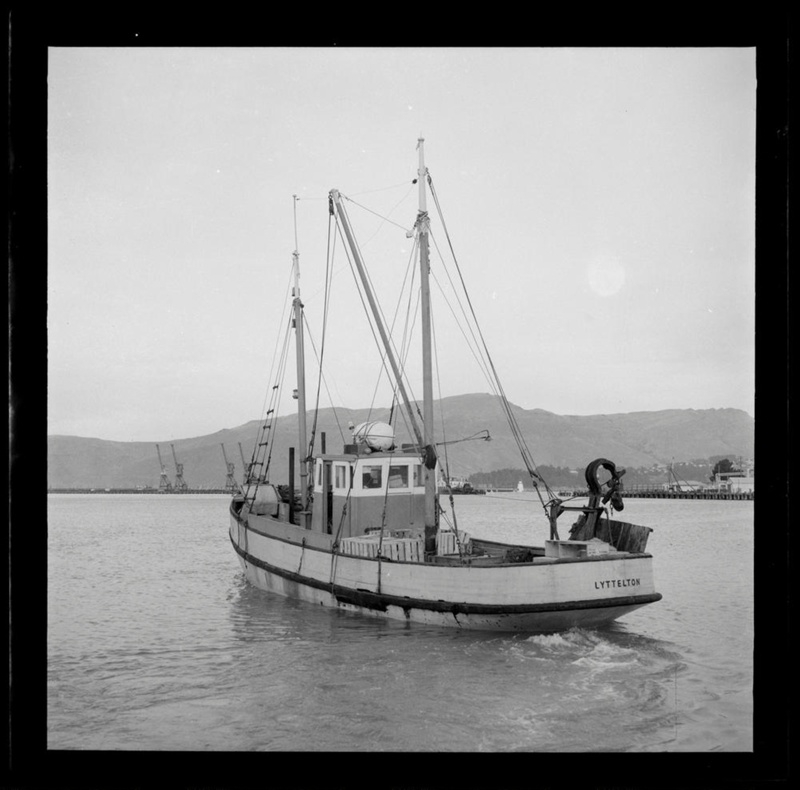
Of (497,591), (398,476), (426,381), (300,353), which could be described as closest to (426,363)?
(426,381)

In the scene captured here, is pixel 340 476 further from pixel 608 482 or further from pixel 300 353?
pixel 608 482

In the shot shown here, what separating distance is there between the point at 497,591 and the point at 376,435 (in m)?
5.47

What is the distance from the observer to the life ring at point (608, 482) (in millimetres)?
11852

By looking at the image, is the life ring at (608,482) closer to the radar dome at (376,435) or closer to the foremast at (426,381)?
the foremast at (426,381)

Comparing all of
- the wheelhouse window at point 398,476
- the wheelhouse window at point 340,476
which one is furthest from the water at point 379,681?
the wheelhouse window at point 398,476

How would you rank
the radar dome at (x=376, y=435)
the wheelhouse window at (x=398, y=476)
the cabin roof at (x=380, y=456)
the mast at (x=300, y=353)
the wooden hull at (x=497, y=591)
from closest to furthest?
1. the wooden hull at (x=497, y=591)
2. the cabin roof at (x=380, y=456)
3. the wheelhouse window at (x=398, y=476)
4. the radar dome at (x=376, y=435)
5. the mast at (x=300, y=353)

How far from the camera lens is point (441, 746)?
300 inches

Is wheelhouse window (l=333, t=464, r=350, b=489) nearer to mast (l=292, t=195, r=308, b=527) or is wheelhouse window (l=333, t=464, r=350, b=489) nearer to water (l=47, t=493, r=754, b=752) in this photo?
water (l=47, t=493, r=754, b=752)

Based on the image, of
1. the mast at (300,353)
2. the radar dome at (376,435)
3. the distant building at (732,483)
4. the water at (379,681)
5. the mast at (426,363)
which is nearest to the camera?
the water at (379,681)

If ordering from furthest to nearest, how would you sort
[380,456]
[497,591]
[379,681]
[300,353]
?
1. [300,353]
2. [380,456]
3. [497,591]
4. [379,681]

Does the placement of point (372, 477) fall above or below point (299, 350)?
below

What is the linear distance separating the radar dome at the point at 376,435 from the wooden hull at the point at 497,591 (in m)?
2.56

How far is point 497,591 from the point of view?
1178cm
